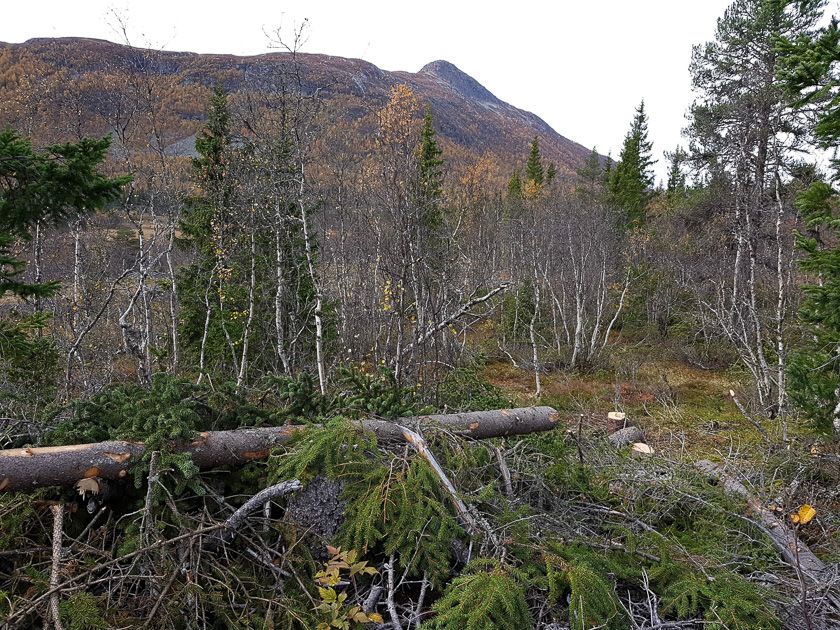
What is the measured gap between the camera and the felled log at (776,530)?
3.24m

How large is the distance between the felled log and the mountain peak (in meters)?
191

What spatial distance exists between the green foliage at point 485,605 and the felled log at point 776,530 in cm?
210

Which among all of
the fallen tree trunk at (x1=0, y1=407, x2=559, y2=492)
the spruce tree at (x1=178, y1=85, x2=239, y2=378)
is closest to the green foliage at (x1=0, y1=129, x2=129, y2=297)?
the fallen tree trunk at (x1=0, y1=407, x2=559, y2=492)

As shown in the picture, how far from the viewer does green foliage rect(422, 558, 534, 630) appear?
1.71m

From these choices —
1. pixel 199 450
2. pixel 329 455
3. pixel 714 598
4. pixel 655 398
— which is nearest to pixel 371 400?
pixel 329 455

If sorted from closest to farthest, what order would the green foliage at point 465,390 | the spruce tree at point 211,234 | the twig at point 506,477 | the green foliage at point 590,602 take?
the green foliage at point 590,602 < the twig at point 506,477 < the green foliage at point 465,390 < the spruce tree at point 211,234

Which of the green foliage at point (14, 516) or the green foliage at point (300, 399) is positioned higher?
the green foliage at point (300, 399)

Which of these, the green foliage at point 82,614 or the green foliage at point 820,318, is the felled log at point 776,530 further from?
the green foliage at point 82,614

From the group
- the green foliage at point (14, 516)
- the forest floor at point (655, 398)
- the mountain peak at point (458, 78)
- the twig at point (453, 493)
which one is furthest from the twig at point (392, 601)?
the mountain peak at point (458, 78)

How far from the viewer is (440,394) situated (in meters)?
5.58

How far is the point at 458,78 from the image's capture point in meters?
182

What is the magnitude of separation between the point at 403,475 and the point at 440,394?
3.02 meters

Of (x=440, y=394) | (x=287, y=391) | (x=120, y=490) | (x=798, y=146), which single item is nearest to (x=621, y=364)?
(x=798, y=146)

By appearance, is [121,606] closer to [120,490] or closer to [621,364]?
[120,490]
